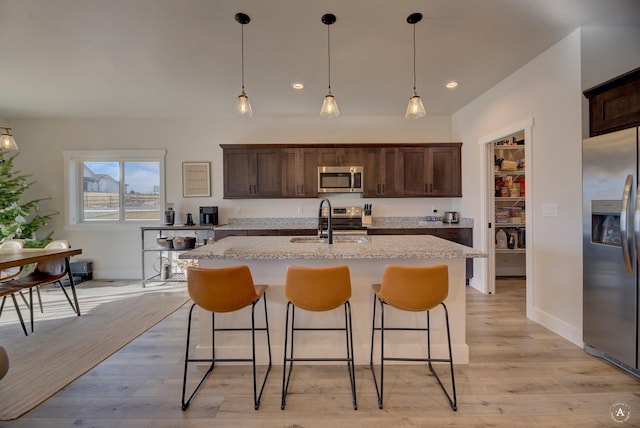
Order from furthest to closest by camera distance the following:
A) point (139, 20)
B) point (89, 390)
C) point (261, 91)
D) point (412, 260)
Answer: point (261, 91)
point (139, 20)
point (412, 260)
point (89, 390)

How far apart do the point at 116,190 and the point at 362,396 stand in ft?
16.7

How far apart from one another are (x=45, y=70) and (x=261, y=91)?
230 centimetres

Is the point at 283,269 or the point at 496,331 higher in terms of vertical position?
the point at 283,269

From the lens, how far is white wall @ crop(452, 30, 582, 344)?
7.82 feet

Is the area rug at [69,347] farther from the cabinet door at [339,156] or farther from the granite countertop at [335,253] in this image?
the cabinet door at [339,156]

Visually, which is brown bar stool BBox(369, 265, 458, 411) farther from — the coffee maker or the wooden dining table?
the coffee maker

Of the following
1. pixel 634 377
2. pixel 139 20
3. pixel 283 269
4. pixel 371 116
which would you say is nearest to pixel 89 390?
pixel 283 269

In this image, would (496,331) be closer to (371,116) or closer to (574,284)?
(574,284)

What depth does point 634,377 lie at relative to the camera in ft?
6.25

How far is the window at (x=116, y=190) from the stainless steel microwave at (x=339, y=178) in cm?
279

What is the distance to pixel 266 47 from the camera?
260 centimetres

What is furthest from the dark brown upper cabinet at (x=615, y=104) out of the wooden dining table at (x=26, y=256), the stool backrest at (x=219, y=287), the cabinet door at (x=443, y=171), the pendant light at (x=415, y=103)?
the wooden dining table at (x=26, y=256)

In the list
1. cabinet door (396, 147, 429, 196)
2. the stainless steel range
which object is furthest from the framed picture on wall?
cabinet door (396, 147, 429, 196)

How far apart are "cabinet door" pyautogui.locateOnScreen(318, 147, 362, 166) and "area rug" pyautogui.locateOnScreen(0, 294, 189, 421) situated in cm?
282
